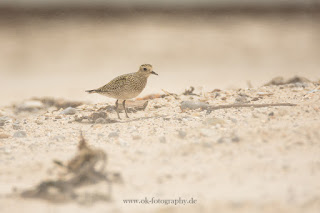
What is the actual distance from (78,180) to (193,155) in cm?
126

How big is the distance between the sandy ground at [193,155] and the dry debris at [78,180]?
0.08 m

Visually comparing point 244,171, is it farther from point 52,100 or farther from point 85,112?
point 52,100

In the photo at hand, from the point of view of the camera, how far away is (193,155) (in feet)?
14.8

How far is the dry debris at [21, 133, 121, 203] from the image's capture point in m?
3.71

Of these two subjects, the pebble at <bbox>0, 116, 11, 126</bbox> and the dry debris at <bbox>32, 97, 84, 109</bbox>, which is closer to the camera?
the pebble at <bbox>0, 116, 11, 126</bbox>

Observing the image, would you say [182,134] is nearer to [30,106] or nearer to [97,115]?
[97,115]

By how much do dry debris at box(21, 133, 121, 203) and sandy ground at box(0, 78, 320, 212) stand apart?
0.28 ft

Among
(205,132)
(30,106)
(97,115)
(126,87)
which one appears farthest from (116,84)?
(30,106)

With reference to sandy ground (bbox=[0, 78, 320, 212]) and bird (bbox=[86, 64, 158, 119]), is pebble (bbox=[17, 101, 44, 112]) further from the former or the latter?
bird (bbox=[86, 64, 158, 119])

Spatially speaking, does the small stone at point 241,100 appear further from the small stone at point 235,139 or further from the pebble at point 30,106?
the pebble at point 30,106

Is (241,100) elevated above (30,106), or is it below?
below

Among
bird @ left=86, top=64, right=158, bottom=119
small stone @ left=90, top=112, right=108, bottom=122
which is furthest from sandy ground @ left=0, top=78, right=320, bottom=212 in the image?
bird @ left=86, top=64, right=158, bottom=119

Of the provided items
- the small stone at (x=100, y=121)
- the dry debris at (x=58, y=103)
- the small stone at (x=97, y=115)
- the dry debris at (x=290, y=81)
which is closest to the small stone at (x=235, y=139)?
the small stone at (x=100, y=121)

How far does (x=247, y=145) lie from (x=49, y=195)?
2132 mm
